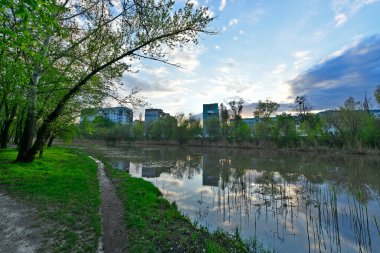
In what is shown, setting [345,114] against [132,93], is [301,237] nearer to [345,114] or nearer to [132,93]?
[132,93]

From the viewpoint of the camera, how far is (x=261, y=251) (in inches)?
251

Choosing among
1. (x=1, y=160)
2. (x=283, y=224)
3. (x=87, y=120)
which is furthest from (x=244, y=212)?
(x=87, y=120)

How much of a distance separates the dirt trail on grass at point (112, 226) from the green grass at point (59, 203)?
0.24 m

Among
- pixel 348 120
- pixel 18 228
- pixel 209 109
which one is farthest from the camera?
pixel 209 109

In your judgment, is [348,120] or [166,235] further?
[348,120]

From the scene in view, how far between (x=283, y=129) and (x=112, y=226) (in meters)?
57.9

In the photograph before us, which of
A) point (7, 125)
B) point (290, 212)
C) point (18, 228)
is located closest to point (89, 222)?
point (18, 228)

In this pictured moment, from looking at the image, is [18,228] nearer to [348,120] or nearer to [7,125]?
[7,125]

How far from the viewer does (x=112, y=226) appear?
6.56m

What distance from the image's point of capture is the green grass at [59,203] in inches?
213

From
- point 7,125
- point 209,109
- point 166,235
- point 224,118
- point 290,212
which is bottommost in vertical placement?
point 290,212

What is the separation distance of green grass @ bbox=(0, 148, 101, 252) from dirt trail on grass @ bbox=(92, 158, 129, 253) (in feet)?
0.78

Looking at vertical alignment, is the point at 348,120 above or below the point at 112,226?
above

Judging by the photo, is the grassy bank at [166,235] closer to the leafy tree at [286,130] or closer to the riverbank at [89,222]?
the riverbank at [89,222]
